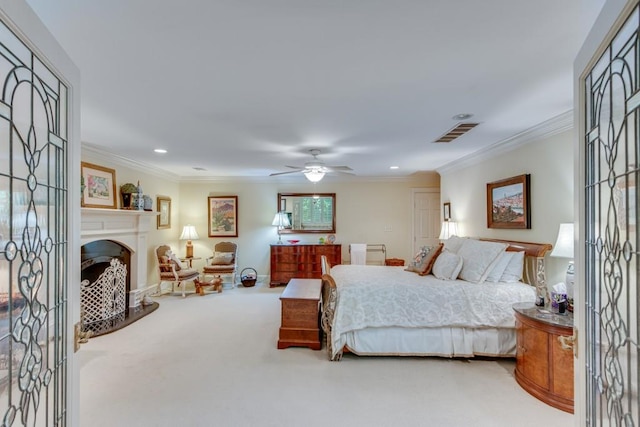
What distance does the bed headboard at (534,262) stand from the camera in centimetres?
287

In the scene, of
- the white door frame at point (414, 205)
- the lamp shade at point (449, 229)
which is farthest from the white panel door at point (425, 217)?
the lamp shade at point (449, 229)

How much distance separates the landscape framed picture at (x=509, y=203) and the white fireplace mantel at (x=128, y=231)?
5.28 m

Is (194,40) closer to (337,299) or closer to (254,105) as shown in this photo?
(254,105)

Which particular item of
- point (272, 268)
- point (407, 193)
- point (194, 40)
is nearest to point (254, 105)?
point (194, 40)

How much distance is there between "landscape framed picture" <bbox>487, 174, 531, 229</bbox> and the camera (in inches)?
140

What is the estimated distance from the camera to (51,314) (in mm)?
1139

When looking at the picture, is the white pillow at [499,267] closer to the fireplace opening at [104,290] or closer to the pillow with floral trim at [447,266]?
the pillow with floral trim at [447,266]

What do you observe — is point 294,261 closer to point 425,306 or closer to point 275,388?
point 425,306

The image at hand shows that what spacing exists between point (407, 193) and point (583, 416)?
594cm

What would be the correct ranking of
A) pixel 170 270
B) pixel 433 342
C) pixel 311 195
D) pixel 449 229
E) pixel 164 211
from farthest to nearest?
pixel 311 195 < pixel 164 211 < pixel 170 270 < pixel 449 229 < pixel 433 342

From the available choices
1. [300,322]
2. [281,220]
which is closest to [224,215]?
[281,220]

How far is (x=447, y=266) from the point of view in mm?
3623

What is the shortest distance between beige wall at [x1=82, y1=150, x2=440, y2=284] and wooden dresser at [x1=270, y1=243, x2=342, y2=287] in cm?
47

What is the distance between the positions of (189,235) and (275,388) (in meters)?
4.87
